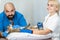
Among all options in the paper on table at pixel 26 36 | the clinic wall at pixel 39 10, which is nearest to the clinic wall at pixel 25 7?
the clinic wall at pixel 39 10

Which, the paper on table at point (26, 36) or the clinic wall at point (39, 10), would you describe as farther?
the clinic wall at point (39, 10)

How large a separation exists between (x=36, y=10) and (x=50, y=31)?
1.10 metres

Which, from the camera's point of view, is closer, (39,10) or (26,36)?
(26,36)

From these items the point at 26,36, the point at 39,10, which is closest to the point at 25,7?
the point at 39,10

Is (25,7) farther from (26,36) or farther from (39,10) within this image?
(26,36)

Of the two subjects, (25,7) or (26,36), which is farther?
(25,7)

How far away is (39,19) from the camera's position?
216 cm

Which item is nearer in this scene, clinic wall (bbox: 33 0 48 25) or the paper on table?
the paper on table

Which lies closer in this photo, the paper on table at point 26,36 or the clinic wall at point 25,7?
the paper on table at point 26,36

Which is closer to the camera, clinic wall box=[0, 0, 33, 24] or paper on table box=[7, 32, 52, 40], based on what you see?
paper on table box=[7, 32, 52, 40]

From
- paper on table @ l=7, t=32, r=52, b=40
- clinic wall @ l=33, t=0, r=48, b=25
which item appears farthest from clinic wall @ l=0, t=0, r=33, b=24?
paper on table @ l=7, t=32, r=52, b=40

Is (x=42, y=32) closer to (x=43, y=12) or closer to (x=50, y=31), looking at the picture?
(x=50, y=31)

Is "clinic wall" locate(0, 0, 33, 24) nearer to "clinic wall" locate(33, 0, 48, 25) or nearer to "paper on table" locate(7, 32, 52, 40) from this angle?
"clinic wall" locate(33, 0, 48, 25)

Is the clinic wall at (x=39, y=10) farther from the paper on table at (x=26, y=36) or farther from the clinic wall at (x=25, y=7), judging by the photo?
the paper on table at (x=26, y=36)
